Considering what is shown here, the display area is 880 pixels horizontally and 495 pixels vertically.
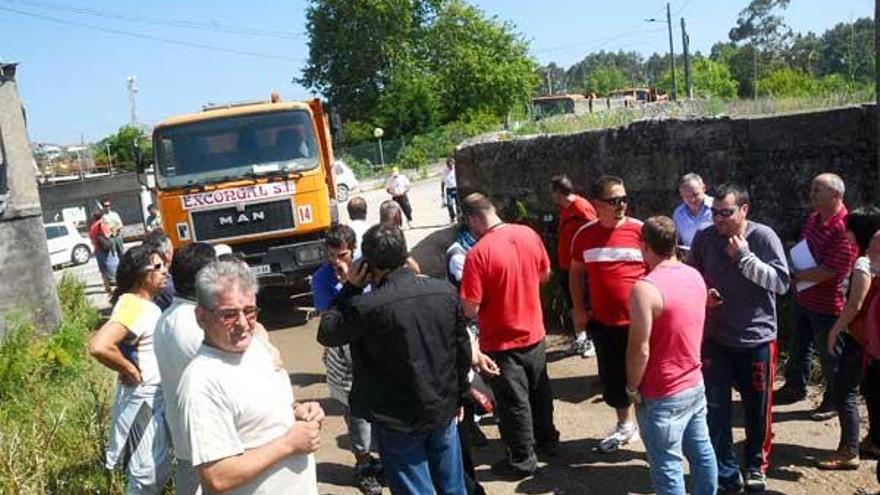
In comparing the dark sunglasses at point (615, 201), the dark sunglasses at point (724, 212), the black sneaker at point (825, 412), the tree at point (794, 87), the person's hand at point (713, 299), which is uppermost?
the tree at point (794, 87)

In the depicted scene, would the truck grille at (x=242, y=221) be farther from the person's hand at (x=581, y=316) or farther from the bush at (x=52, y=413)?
the person's hand at (x=581, y=316)

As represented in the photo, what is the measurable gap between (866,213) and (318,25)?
4848 cm

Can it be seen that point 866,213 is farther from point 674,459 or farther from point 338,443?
point 338,443

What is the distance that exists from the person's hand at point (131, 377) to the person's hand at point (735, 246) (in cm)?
308

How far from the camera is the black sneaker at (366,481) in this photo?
4.59m

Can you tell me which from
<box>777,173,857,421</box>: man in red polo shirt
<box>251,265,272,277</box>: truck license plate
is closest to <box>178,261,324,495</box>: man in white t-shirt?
<box>777,173,857,421</box>: man in red polo shirt

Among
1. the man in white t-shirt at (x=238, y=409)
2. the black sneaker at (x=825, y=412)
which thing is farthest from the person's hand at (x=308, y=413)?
the black sneaker at (x=825, y=412)

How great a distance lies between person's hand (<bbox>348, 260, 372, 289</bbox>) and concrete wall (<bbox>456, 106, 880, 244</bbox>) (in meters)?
3.78

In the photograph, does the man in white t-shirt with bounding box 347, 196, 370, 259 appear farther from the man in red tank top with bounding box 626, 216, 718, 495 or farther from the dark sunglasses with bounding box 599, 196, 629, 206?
the man in red tank top with bounding box 626, 216, 718, 495

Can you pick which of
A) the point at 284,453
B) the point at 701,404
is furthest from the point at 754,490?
the point at 284,453

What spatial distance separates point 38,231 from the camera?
30.1 ft

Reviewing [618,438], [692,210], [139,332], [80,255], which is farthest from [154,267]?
[80,255]

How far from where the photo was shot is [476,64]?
4812cm

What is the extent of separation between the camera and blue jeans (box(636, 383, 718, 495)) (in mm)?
3438
